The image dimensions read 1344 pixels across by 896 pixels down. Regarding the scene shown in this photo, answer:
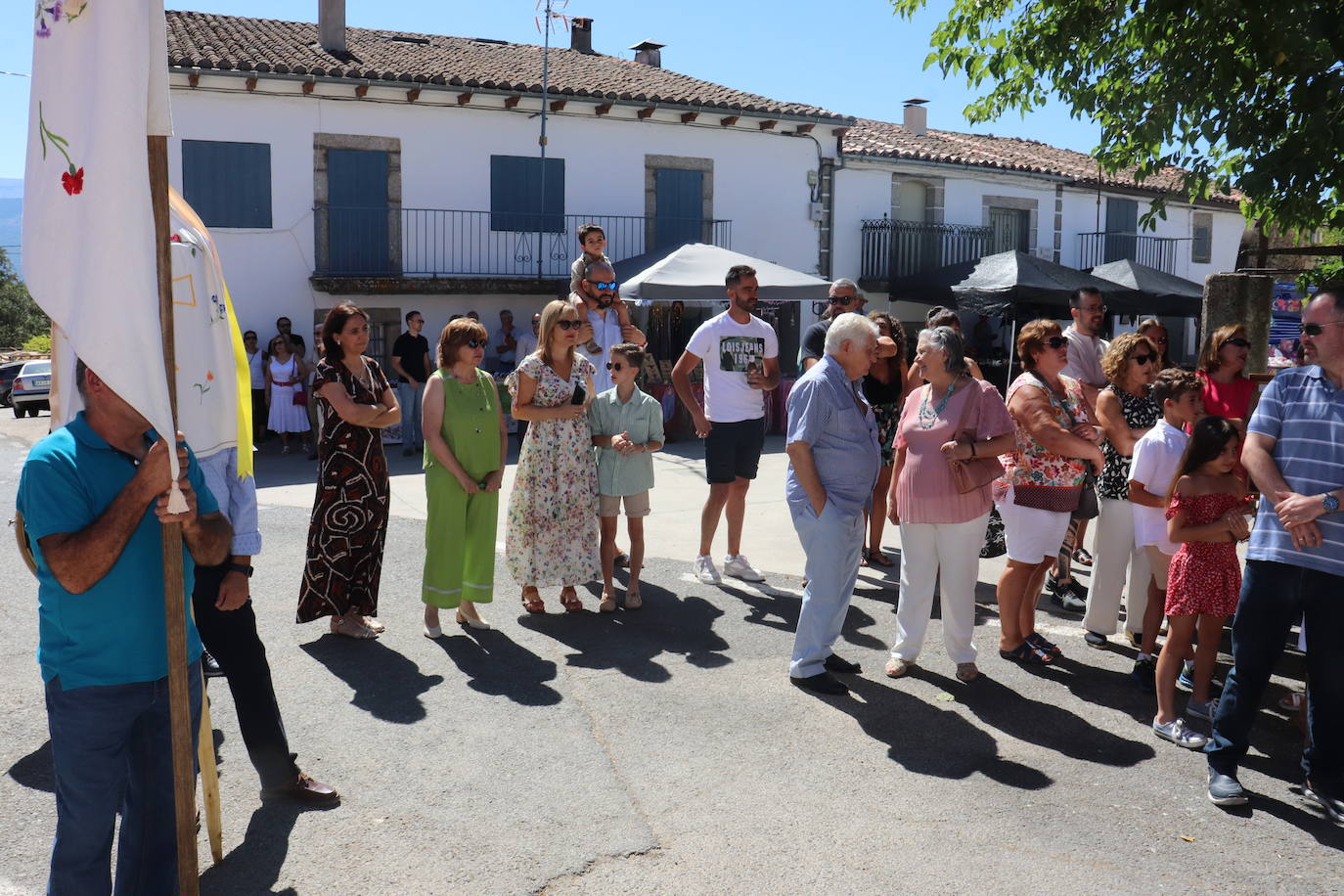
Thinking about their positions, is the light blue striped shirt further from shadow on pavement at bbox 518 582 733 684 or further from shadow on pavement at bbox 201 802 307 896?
shadow on pavement at bbox 201 802 307 896

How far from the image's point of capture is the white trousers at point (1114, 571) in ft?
19.4

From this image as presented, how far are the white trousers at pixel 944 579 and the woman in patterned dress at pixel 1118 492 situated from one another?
965mm

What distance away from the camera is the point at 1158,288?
19.1 metres

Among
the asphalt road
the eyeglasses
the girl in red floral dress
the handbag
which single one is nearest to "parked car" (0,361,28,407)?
the asphalt road

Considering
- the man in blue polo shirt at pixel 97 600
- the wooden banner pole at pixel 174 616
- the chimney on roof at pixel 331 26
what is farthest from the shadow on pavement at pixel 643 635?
the chimney on roof at pixel 331 26

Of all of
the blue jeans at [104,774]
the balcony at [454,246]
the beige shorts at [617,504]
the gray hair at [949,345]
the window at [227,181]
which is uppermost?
the window at [227,181]

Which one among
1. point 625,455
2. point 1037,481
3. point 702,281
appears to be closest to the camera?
point 1037,481

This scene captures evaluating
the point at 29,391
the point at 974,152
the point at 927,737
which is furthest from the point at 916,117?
the point at 927,737

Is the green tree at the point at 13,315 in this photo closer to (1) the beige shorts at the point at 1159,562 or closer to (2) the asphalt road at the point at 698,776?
(2) the asphalt road at the point at 698,776

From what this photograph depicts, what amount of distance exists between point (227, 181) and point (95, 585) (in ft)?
51.3

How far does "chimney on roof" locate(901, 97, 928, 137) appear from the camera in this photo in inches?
1053

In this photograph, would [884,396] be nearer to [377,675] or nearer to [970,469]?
[970,469]

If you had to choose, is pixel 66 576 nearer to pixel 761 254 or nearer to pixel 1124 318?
pixel 761 254

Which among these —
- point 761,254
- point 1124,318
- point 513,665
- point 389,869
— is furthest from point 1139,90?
point 1124,318
